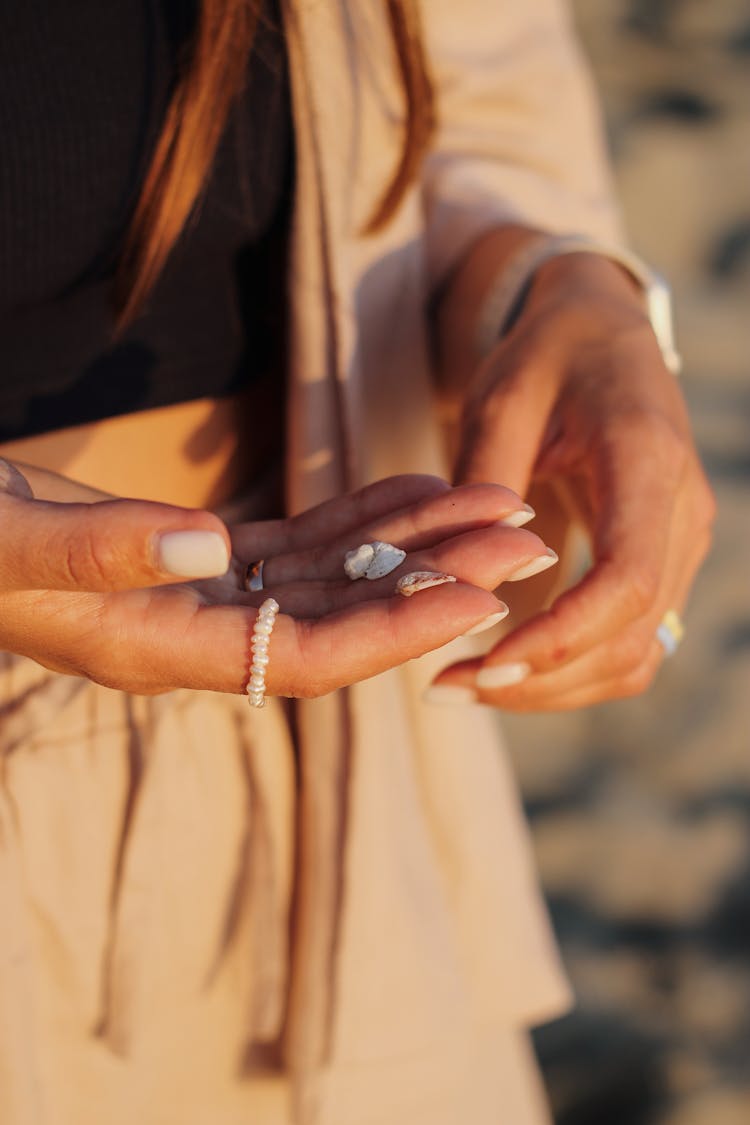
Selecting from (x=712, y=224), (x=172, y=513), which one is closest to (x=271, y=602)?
(x=172, y=513)

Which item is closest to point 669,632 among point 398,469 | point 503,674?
point 503,674

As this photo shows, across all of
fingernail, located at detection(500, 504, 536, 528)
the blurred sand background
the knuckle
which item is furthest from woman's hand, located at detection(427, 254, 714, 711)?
the blurred sand background

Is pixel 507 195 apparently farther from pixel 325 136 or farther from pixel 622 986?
pixel 622 986

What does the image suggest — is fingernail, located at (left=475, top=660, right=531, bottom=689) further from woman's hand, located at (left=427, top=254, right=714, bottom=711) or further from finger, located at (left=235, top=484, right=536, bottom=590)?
finger, located at (left=235, top=484, right=536, bottom=590)

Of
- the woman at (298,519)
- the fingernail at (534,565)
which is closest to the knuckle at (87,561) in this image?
the woman at (298,519)

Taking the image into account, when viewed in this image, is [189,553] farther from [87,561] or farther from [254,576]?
[254,576]

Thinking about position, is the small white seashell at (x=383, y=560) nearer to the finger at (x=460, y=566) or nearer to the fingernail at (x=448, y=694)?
the finger at (x=460, y=566)
